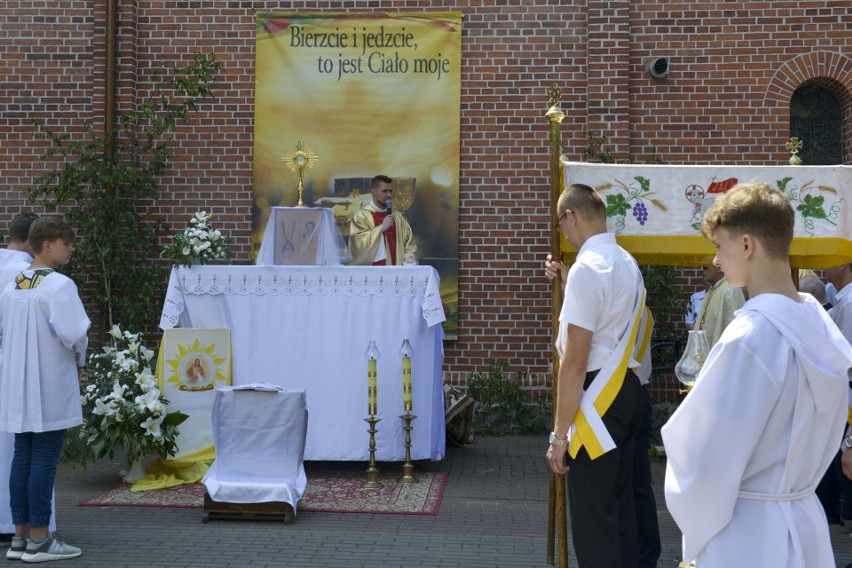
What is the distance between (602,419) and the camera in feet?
13.2

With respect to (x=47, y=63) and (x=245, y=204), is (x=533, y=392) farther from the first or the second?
(x=47, y=63)

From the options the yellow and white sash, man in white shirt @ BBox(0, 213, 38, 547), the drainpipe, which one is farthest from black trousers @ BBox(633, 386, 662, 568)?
the drainpipe

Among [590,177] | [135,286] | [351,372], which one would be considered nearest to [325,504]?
[351,372]

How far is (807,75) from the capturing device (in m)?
10.2

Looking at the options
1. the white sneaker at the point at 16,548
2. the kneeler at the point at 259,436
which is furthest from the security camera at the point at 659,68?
the white sneaker at the point at 16,548

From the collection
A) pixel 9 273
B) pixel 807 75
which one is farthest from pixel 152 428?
pixel 807 75

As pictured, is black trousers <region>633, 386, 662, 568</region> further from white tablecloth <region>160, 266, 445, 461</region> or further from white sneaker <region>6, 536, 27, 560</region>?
white sneaker <region>6, 536, 27, 560</region>

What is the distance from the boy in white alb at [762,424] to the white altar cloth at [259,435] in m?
4.46

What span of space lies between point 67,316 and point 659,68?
6960 mm

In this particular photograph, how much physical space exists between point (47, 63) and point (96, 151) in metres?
1.16

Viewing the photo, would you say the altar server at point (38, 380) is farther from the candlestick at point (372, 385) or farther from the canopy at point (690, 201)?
the canopy at point (690, 201)

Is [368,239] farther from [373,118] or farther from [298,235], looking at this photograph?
[373,118]

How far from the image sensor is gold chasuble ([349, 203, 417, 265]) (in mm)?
8812

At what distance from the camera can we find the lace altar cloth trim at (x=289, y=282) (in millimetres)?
7891
